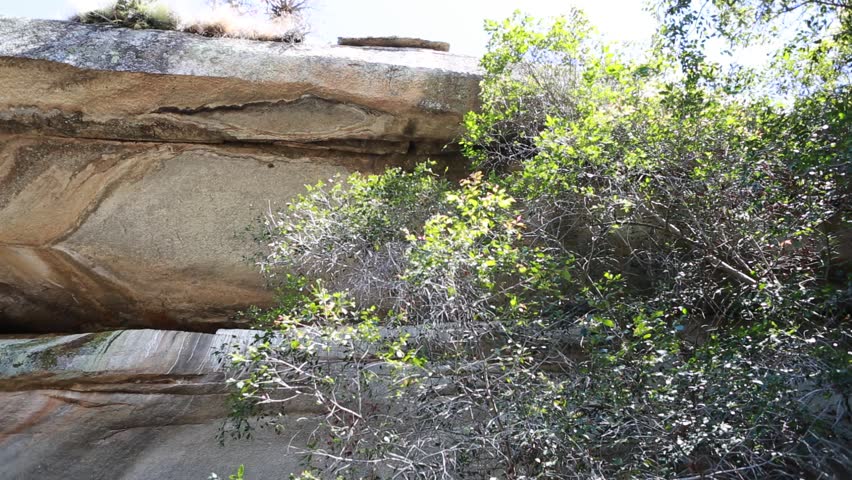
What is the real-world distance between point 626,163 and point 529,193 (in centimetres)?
61

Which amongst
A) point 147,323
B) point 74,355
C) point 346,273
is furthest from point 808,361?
point 147,323

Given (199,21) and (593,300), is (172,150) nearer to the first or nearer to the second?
(199,21)

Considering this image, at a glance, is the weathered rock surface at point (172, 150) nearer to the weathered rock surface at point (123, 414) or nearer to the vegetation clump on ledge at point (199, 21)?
the vegetation clump on ledge at point (199, 21)

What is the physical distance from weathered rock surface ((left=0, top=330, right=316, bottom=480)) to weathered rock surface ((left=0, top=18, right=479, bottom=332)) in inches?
46.8

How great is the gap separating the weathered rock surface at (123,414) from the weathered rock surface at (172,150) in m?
1.19

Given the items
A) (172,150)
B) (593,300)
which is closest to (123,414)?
(172,150)

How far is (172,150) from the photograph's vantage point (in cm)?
591

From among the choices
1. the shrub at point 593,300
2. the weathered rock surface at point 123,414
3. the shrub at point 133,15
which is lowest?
the weathered rock surface at point 123,414

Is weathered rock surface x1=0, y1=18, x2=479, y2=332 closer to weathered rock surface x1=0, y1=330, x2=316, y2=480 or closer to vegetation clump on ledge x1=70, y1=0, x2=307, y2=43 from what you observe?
vegetation clump on ledge x1=70, y1=0, x2=307, y2=43

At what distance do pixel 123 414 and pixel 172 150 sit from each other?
224 centimetres

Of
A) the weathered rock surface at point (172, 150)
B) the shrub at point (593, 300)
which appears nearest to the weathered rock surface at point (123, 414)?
the shrub at point (593, 300)

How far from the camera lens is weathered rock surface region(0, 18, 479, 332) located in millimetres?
5504

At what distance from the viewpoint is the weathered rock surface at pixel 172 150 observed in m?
5.50

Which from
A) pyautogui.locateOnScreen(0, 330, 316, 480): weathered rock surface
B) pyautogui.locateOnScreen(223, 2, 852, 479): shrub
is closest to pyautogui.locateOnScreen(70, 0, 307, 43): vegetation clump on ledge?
pyautogui.locateOnScreen(223, 2, 852, 479): shrub
